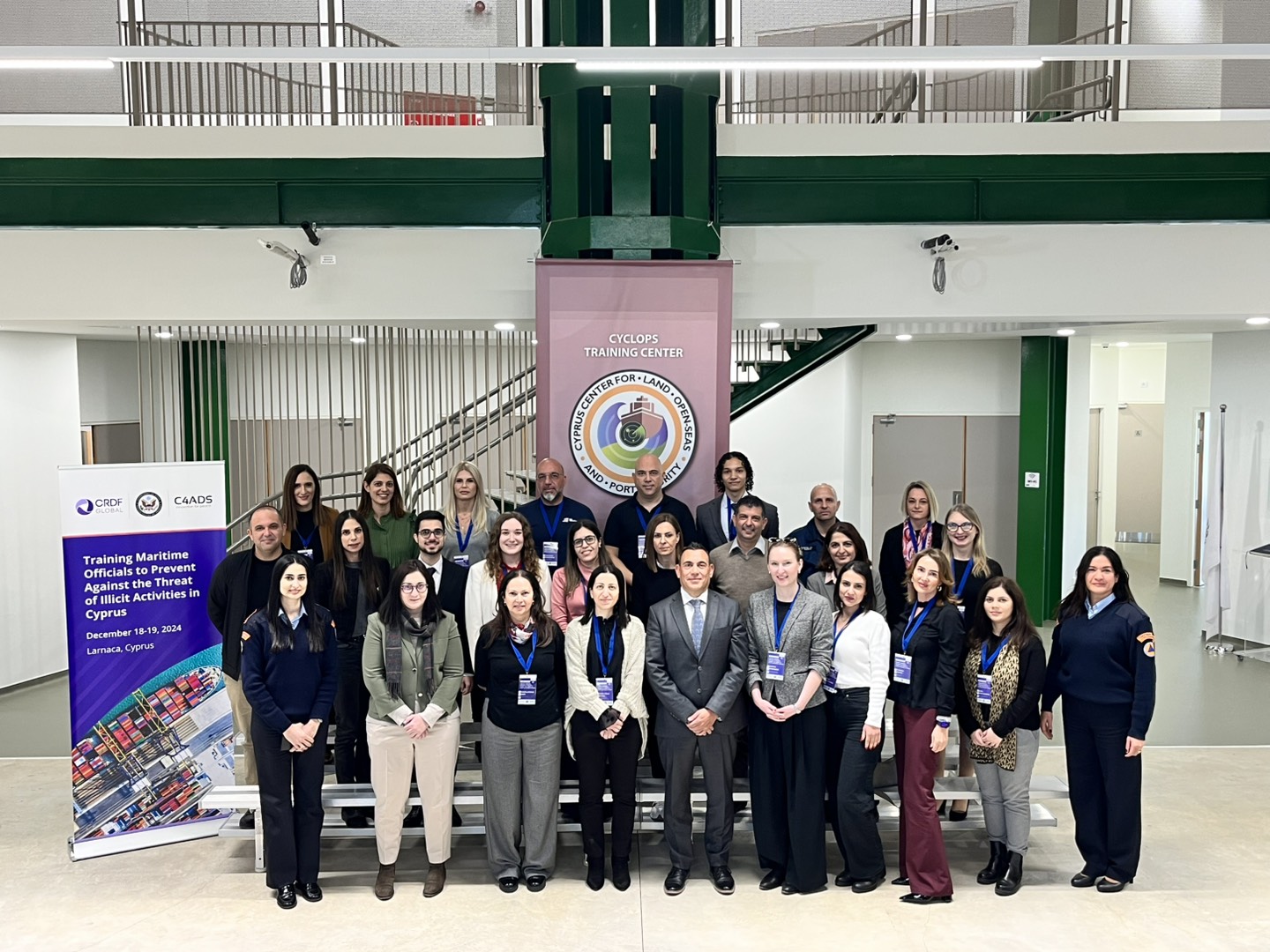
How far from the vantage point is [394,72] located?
8.26m

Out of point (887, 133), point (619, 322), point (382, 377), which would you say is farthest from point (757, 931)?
point (382, 377)

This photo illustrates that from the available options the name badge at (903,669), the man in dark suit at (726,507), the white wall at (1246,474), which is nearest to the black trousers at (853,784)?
the name badge at (903,669)

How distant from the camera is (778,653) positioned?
4758mm

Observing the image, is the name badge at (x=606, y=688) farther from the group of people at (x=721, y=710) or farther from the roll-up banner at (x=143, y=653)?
the roll-up banner at (x=143, y=653)

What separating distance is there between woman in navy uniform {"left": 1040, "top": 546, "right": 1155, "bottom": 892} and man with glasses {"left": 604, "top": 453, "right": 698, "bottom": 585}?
2123 mm

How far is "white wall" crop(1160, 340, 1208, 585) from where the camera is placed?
41.2 ft

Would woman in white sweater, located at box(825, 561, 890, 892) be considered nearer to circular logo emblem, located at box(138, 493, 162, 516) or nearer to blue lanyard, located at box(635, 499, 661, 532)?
blue lanyard, located at box(635, 499, 661, 532)

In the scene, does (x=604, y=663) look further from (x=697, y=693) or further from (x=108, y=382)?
(x=108, y=382)

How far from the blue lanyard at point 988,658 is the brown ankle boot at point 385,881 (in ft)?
9.40

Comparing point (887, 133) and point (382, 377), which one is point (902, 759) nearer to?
point (887, 133)

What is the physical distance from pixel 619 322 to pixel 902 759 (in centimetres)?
307

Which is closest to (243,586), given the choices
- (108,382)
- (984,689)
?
(984,689)

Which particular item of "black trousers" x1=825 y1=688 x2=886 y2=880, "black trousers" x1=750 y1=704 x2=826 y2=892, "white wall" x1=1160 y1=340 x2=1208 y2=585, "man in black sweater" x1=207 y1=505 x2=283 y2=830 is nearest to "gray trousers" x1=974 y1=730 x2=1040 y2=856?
"black trousers" x1=825 y1=688 x2=886 y2=880

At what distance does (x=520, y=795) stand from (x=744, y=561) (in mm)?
1620
